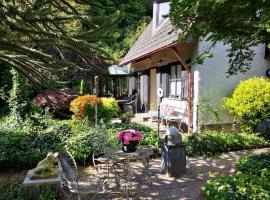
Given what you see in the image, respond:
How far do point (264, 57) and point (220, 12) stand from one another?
25.5 ft

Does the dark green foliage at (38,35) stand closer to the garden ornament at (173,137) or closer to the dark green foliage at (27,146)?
the garden ornament at (173,137)

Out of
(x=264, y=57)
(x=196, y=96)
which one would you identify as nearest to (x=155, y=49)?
(x=196, y=96)

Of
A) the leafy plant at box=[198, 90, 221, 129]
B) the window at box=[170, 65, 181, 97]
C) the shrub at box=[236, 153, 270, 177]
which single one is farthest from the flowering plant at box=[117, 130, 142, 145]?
the window at box=[170, 65, 181, 97]

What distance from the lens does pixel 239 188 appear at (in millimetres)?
5789

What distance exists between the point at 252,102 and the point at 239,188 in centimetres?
577

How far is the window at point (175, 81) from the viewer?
13702mm

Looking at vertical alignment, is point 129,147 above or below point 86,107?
below

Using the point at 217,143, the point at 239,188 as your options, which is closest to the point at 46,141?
the point at 217,143

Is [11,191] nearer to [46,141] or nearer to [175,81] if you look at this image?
[46,141]

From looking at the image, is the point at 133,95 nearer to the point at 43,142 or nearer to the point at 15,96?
the point at 15,96

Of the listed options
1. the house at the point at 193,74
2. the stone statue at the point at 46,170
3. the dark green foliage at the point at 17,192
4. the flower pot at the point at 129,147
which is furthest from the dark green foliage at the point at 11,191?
the house at the point at 193,74

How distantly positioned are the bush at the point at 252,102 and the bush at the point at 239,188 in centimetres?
502

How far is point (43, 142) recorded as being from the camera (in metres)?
9.29

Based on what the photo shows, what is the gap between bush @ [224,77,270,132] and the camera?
35.8 feet
